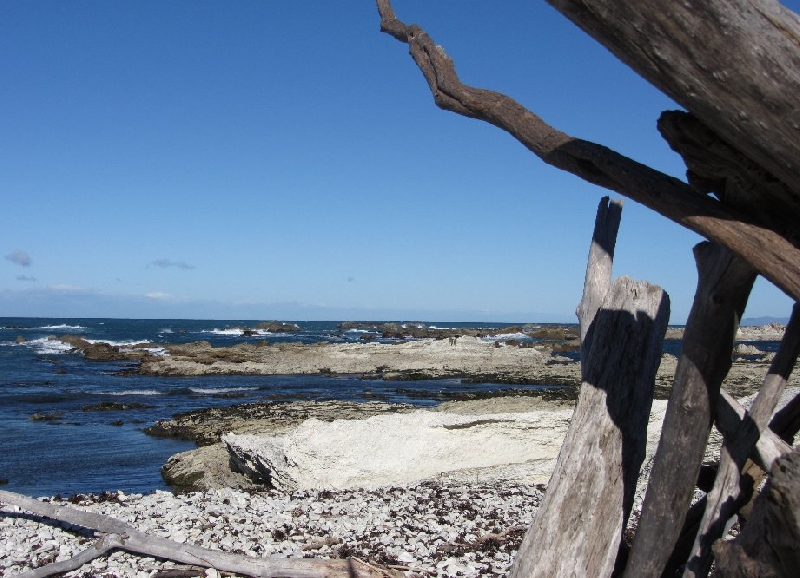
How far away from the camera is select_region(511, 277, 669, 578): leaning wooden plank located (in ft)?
14.2

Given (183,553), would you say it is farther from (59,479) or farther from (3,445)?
(3,445)

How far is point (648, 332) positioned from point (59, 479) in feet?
46.6

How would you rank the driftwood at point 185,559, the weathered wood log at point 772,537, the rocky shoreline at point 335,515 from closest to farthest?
Answer: the weathered wood log at point 772,537 < the driftwood at point 185,559 < the rocky shoreline at point 335,515

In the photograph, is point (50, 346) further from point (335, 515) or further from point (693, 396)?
point (693, 396)

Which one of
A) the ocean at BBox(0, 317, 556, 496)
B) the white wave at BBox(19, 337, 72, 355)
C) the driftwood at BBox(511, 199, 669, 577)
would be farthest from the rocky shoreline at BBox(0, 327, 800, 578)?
the white wave at BBox(19, 337, 72, 355)

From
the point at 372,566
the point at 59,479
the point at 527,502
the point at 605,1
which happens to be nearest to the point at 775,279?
the point at 605,1

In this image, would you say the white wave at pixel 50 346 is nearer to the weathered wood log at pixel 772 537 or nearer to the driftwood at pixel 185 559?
the driftwood at pixel 185 559

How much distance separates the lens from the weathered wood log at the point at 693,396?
3613 mm

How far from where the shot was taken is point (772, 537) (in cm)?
296

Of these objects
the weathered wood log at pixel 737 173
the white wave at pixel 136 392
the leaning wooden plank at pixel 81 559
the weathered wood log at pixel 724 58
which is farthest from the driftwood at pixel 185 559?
the white wave at pixel 136 392

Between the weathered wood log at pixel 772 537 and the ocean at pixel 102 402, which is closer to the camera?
the weathered wood log at pixel 772 537

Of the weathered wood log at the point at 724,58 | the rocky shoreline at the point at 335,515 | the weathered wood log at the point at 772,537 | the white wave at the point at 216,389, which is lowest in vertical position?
the white wave at the point at 216,389

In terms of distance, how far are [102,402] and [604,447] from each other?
2817cm

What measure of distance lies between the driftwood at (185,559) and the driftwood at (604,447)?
2506mm
